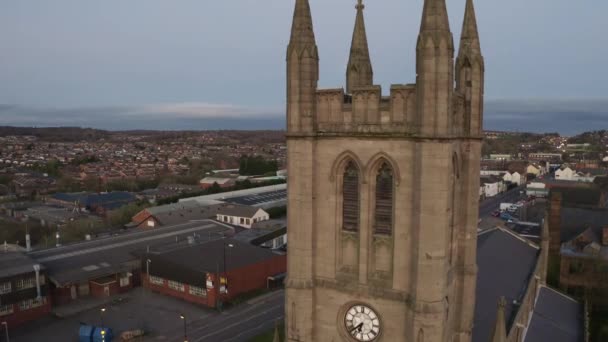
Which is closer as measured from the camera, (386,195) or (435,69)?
(435,69)

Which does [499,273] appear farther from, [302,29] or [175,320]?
[175,320]

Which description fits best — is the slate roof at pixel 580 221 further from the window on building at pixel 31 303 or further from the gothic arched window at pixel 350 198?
the window on building at pixel 31 303

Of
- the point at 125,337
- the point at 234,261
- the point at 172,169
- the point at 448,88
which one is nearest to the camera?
the point at 448,88

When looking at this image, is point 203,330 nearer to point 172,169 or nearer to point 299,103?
point 299,103

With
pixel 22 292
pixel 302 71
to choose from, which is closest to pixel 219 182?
pixel 22 292

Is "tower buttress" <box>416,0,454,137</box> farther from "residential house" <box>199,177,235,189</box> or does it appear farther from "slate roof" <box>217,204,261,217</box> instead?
"residential house" <box>199,177,235,189</box>

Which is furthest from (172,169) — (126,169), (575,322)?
(575,322)
